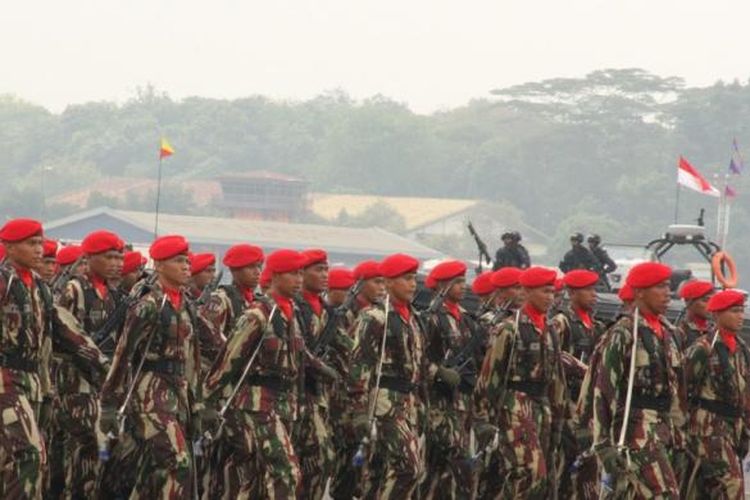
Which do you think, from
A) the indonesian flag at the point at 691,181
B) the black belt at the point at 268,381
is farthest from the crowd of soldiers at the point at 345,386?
the indonesian flag at the point at 691,181

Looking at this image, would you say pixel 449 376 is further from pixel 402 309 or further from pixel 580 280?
pixel 580 280

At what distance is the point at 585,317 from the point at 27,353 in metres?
5.61

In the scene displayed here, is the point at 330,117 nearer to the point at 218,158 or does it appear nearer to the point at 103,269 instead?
the point at 218,158

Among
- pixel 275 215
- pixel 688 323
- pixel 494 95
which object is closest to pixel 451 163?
pixel 494 95

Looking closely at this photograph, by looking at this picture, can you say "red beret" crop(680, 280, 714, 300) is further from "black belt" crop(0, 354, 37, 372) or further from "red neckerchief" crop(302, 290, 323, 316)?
"black belt" crop(0, 354, 37, 372)

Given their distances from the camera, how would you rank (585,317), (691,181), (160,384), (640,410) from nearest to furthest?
1. (640,410)
2. (160,384)
3. (585,317)
4. (691,181)

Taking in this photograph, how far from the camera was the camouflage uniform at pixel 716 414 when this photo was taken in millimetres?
13617

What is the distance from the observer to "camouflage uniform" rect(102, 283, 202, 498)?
12.9 meters

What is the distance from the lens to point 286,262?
1362 centimetres

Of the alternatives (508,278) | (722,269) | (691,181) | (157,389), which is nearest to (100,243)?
(157,389)

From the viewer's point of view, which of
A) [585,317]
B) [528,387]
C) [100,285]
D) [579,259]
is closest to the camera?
[100,285]

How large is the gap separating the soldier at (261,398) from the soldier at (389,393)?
782 millimetres

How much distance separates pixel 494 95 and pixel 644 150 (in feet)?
55.8

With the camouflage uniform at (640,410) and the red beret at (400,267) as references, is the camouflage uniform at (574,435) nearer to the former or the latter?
the red beret at (400,267)
